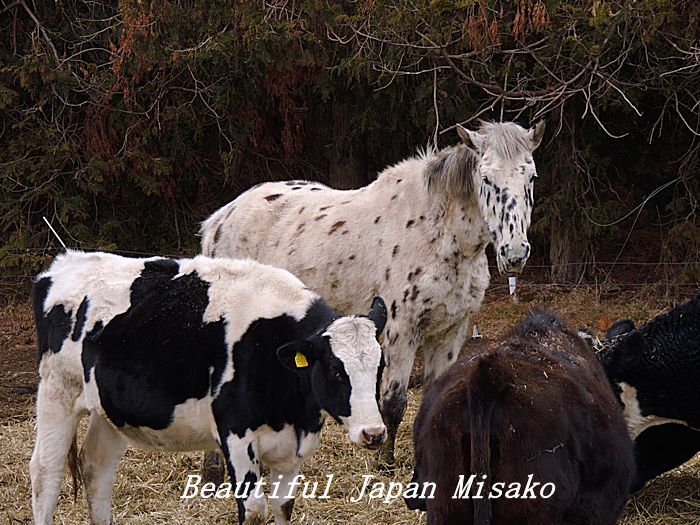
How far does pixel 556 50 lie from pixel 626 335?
221 inches

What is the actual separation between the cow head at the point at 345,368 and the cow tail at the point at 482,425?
1.00 metres

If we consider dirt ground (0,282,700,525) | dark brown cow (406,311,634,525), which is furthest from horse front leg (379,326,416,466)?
dark brown cow (406,311,634,525)

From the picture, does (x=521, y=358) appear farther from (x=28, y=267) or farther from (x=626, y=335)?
(x=28, y=267)

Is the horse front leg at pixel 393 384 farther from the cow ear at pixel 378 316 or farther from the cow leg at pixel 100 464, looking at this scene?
the cow leg at pixel 100 464

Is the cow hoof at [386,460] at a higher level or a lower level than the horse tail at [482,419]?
lower

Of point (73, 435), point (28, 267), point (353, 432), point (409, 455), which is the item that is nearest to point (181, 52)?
point (28, 267)

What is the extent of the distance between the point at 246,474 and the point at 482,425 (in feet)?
5.33

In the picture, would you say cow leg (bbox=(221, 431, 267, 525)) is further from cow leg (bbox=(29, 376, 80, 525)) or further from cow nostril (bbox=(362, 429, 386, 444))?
cow leg (bbox=(29, 376, 80, 525))

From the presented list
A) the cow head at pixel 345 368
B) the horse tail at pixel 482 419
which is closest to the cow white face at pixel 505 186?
the cow head at pixel 345 368

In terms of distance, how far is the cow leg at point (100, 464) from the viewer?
18.7 ft

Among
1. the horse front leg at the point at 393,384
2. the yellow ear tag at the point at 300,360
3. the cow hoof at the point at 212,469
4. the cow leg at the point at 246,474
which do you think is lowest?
the cow hoof at the point at 212,469

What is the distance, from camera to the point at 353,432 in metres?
4.79

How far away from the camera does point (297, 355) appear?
4.87 meters

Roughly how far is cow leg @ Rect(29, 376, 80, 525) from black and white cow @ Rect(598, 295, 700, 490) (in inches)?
116
